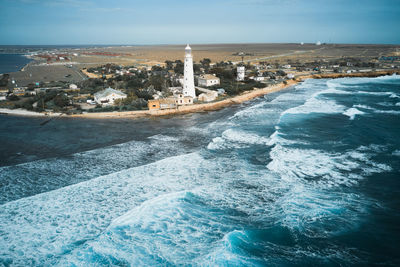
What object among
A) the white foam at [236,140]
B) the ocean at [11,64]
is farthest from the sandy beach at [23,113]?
the ocean at [11,64]

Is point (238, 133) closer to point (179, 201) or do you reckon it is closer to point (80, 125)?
point (179, 201)

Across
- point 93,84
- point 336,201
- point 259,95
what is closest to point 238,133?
point 336,201

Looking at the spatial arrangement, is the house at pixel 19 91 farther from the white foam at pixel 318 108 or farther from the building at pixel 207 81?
the white foam at pixel 318 108

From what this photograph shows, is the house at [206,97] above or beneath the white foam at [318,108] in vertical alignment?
above

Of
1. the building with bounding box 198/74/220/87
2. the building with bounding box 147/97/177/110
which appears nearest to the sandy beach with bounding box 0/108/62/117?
the building with bounding box 147/97/177/110

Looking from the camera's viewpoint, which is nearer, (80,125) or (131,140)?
(131,140)

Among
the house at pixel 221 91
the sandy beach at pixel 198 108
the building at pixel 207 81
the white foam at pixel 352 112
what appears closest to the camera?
the white foam at pixel 352 112

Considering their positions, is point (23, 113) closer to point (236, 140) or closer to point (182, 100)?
point (182, 100)

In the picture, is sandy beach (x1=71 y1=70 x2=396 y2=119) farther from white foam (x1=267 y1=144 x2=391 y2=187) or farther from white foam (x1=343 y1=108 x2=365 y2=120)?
white foam (x1=267 y1=144 x2=391 y2=187)
